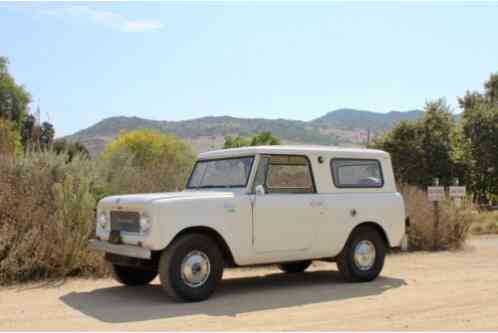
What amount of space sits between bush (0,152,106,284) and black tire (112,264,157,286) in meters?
1.07

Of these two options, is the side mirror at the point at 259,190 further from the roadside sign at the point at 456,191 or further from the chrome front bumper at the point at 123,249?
the roadside sign at the point at 456,191

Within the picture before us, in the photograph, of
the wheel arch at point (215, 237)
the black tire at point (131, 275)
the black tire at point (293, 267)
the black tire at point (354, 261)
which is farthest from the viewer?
the black tire at point (293, 267)

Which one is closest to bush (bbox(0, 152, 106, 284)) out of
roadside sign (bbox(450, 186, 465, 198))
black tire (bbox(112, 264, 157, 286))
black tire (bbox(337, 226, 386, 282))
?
black tire (bbox(112, 264, 157, 286))

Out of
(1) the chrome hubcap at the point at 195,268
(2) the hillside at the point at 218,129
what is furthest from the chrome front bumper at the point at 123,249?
(2) the hillside at the point at 218,129

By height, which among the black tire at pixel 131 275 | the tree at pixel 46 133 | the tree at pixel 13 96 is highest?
the tree at pixel 13 96

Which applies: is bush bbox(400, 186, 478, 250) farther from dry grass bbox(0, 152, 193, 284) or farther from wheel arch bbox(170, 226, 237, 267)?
dry grass bbox(0, 152, 193, 284)

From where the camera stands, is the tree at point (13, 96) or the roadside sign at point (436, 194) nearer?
the roadside sign at point (436, 194)

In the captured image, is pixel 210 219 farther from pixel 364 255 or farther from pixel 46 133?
pixel 46 133

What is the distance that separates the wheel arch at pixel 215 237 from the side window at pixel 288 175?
1003 mm

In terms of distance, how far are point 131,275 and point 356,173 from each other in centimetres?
371

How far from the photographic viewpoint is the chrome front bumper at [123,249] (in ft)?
25.0

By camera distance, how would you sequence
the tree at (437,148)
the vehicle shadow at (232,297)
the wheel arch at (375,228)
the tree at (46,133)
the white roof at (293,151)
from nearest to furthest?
the vehicle shadow at (232,297)
the white roof at (293,151)
the wheel arch at (375,228)
the tree at (46,133)
the tree at (437,148)

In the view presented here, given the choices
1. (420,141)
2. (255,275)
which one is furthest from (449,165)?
(255,275)

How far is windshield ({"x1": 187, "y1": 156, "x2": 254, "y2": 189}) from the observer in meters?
8.75
